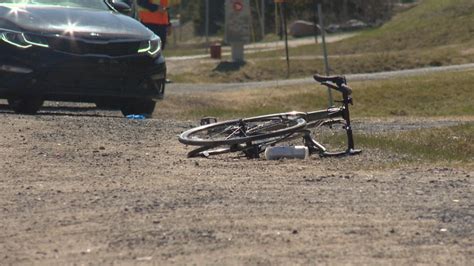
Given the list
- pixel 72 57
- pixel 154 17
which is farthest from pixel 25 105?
pixel 154 17

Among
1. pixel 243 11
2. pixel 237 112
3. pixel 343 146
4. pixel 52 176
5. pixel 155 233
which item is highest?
pixel 155 233

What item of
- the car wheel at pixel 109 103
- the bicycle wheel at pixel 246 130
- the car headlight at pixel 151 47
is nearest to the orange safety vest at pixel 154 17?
the car wheel at pixel 109 103

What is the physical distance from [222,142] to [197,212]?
9.59 feet

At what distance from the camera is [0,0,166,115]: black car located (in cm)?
1248

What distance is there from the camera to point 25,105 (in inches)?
519

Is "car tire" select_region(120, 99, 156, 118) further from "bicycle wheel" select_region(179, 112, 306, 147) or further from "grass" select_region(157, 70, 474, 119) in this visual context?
"grass" select_region(157, 70, 474, 119)

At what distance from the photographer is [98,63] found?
12.8 meters

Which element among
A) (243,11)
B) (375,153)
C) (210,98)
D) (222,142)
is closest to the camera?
(222,142)

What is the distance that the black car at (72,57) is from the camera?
12.5 metres

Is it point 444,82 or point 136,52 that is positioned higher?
point 136,52

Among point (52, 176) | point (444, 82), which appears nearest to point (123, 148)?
point (52, 176)

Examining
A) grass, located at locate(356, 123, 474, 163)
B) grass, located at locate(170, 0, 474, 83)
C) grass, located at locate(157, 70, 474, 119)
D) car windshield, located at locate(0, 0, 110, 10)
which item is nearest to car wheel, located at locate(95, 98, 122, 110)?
car windshield, located at locate(0, 0, 110, 10)

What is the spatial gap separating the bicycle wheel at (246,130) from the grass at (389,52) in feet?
58.0

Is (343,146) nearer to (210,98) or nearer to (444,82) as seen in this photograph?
(210,98)
